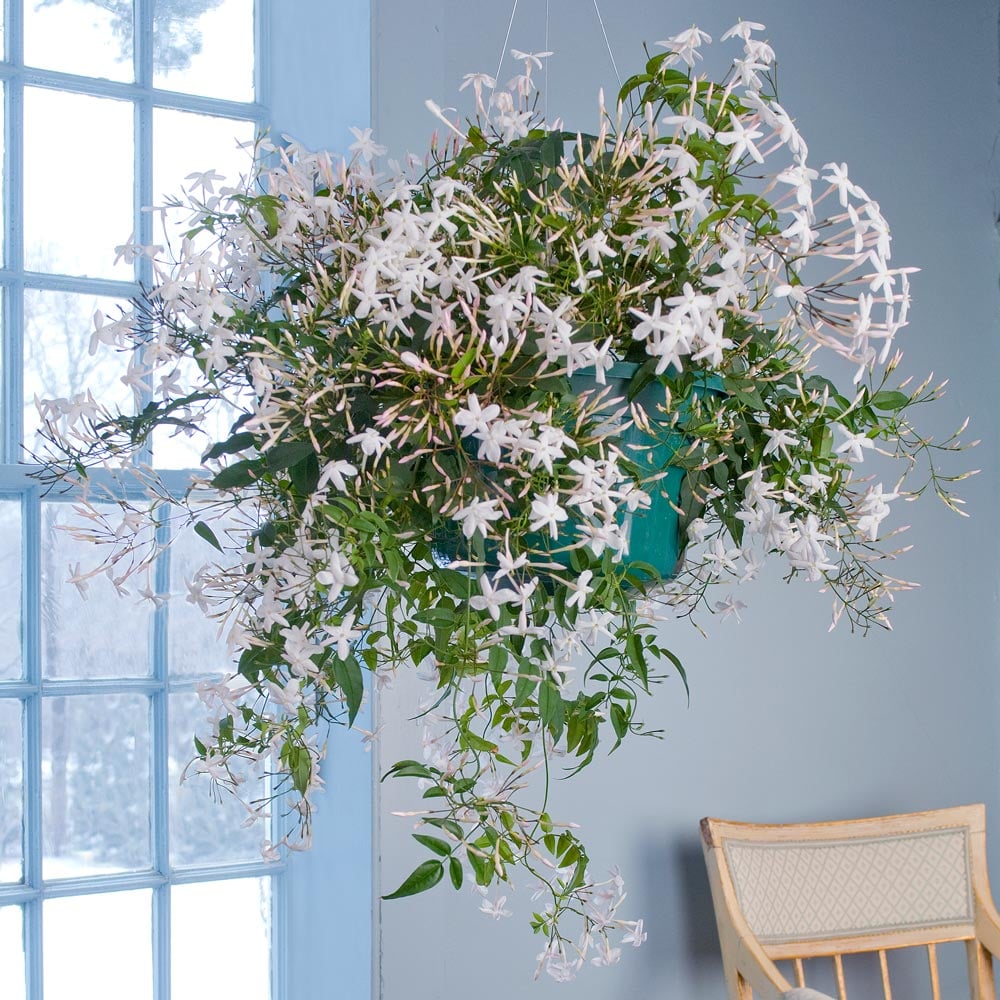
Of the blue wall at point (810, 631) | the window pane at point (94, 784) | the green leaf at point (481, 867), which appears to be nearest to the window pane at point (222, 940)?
the window pane at point (94, 784)

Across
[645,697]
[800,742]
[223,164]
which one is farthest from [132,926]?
[223,164]

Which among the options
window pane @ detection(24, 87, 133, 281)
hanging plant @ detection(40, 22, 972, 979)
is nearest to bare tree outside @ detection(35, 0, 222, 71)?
window pane @ detection(24, 87, 133, 281)

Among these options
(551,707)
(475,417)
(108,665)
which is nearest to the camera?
(475,417)

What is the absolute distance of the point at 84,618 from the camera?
5.79 ft

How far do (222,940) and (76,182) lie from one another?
52.2 inches

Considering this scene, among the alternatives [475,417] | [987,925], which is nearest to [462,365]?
[475,417]

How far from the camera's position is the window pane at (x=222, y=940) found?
1.82 m

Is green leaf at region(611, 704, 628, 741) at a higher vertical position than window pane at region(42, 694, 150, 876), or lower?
higher

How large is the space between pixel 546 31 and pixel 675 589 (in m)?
1.21

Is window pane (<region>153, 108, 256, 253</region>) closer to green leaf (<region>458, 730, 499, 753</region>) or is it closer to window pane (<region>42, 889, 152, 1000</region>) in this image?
window pane (<region>42, 889, 152, 1000</region>)

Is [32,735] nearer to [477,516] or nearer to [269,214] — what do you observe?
[269,214]

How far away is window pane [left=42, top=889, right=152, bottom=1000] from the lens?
1742 mm

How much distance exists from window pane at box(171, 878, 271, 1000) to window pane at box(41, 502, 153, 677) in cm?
41

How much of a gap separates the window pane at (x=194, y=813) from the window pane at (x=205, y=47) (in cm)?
107
